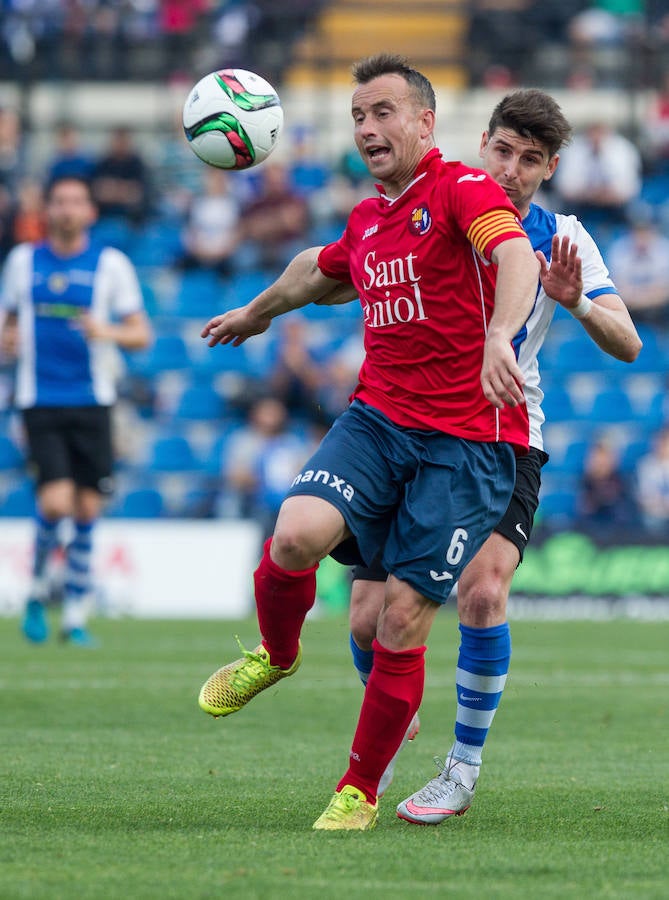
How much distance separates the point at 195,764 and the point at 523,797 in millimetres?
1320

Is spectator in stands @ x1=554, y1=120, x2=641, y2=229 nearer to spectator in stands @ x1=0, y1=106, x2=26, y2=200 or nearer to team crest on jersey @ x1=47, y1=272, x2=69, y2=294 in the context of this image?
spectator in stands @ x1=0, y1=106, x2=26, y2=200

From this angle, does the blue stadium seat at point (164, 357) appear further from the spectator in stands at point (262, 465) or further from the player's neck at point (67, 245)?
the player's neck at point (67, 245)

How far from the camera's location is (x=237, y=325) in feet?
17.9

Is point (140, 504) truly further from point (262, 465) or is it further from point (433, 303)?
point (433, 303)

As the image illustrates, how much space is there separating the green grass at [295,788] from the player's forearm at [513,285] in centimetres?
142

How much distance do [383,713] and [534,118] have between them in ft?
6.85

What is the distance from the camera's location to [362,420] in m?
4.97

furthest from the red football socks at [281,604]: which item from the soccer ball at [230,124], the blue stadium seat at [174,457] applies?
the blue stadium seat at [174,457]

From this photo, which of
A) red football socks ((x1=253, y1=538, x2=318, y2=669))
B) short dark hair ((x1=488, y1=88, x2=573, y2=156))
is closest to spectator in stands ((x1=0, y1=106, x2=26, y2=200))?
short dark hair ((x1=488, y1=88, x2=573, y2=156))

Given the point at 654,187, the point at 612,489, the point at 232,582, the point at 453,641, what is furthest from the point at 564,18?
the point at 453,641

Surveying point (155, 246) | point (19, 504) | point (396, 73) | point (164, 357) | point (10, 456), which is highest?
point (396, 73)

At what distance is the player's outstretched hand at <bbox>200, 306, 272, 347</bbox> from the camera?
545 centimetres

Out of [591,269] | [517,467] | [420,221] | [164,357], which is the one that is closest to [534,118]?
[591,269]

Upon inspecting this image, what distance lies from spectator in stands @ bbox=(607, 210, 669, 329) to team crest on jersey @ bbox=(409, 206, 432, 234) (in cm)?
1298
